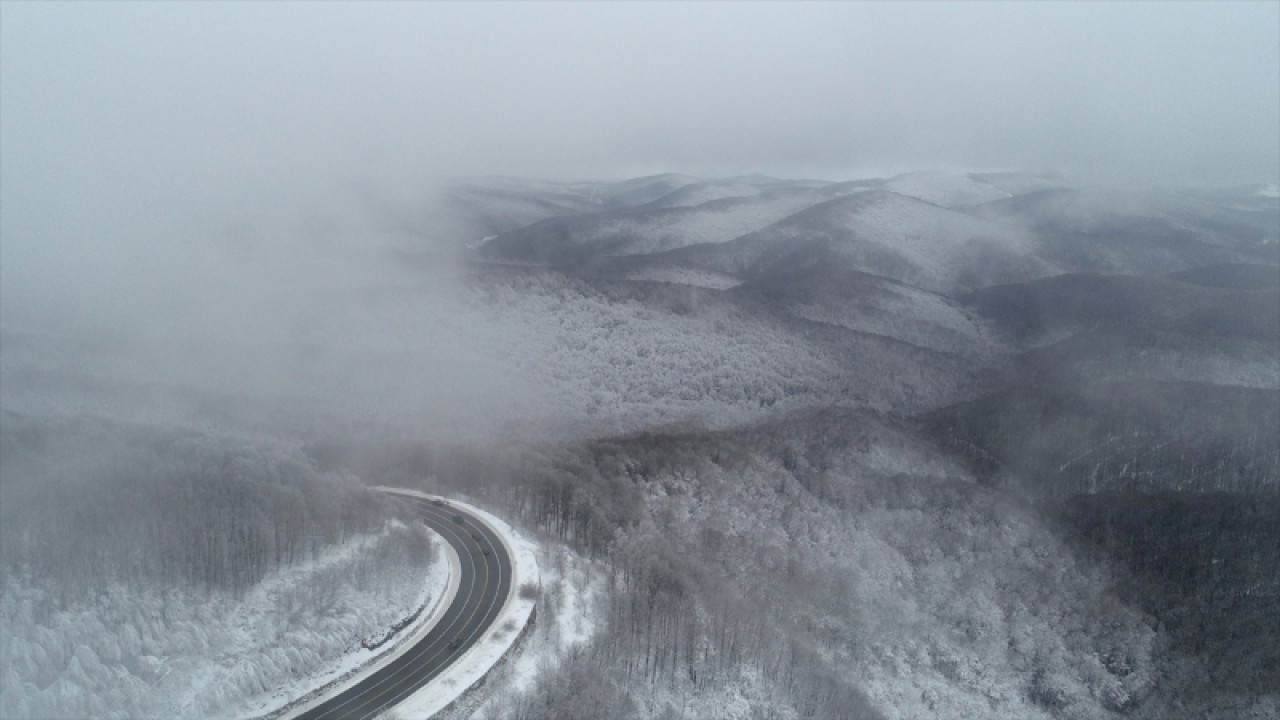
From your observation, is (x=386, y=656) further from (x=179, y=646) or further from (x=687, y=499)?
(x=687, y=499)

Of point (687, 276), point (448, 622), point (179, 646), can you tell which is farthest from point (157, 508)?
point (687, 276)

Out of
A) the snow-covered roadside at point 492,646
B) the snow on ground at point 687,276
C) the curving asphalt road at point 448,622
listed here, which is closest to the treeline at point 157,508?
the curving asphalt road at point 448,622

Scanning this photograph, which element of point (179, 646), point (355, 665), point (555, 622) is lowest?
point (555, 622)

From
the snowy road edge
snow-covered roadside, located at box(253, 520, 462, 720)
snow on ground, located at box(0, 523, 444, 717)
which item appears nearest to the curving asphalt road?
the snowy road edge

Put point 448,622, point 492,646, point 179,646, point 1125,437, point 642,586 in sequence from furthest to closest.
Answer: point 1125,437 < point 642,586 < point 448,622 < point 492,646 < point 179,646

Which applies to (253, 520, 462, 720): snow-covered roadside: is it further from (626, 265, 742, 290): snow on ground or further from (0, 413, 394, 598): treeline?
(626, 265, 742, 290): snow on ground

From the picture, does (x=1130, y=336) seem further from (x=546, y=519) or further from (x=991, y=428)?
(x=546, y=519)

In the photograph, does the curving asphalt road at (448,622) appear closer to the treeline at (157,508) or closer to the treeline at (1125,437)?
the treeline at (157,508)

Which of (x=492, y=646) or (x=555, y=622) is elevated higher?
(x=492, y=646)

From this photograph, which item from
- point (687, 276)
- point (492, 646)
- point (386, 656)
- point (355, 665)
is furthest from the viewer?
point (687, 276)
